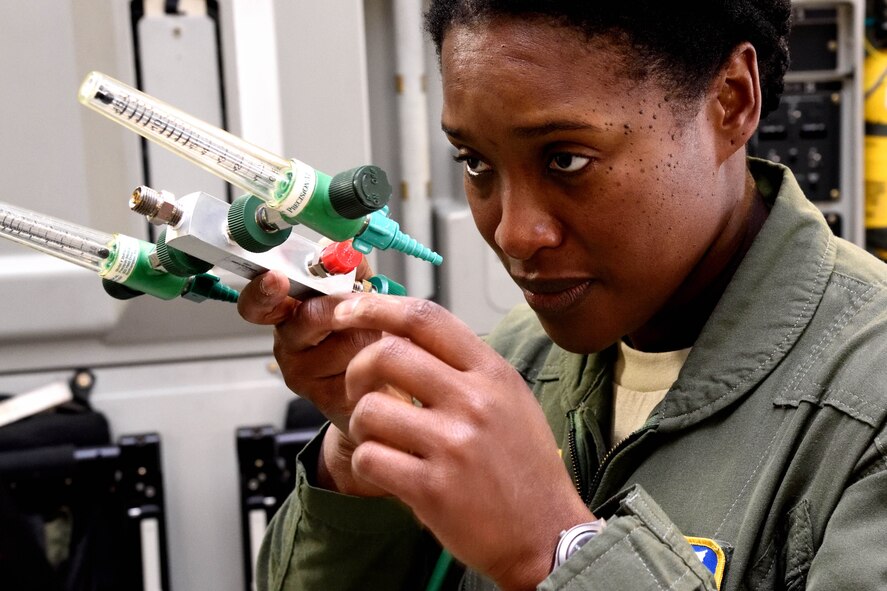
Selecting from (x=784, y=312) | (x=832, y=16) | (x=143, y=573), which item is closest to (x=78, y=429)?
(x=143, y=573)

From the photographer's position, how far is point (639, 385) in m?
1.15

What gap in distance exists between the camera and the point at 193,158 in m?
0.86

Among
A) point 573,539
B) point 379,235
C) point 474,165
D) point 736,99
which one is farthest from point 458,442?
point 736,99

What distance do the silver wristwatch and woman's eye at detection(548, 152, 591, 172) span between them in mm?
318

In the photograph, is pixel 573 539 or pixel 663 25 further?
pixel 663 25

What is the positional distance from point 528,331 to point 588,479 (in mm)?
292

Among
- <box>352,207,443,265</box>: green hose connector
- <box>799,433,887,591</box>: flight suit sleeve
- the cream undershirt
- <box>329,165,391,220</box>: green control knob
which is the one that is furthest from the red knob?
<box>799,433,887,591</box>: flight suit sleeve

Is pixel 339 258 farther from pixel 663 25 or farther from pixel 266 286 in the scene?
pixel 663 25

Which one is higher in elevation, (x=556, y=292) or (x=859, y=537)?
(x=556, y=292)

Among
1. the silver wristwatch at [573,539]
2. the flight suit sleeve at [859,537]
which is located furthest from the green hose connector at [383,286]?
the flight suit sleeve at [859,537]

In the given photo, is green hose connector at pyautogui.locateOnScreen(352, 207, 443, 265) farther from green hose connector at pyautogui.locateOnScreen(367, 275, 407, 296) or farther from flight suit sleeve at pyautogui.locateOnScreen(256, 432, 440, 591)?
flight suit sleeve at pyautogui.locateOnScreen(256, 432, 440, 591)

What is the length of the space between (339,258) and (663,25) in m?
0.36

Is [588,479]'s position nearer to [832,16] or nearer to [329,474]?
[329,474]

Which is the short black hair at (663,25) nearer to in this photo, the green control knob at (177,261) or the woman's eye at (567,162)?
the woman's eye at (567,162)
